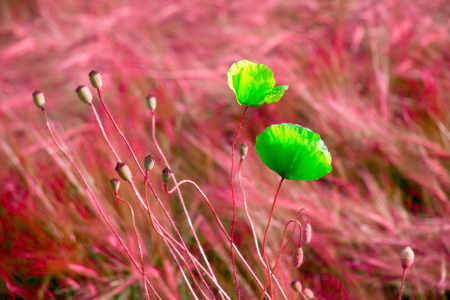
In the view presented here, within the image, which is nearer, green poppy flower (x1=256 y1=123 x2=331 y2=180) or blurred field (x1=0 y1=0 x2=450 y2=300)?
green poppy flower (x1=256 y1=123 x2=331 y2=180)

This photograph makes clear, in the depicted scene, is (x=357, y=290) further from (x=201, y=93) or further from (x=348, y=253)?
(x=201, y=93)

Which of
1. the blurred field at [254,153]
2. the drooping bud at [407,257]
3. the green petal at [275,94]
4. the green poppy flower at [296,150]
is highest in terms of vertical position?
the green petal at [275,94]

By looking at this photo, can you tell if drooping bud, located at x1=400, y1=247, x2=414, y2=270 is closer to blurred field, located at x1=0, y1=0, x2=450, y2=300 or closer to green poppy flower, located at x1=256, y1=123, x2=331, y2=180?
green poppy flower, located at x1=256, y1=123, x2=331, y2=180

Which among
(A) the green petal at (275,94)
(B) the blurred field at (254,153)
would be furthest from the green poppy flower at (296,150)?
(B) the blurred field at (254,153)

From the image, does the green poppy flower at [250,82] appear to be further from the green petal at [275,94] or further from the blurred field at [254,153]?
the blurred field at [254,153]

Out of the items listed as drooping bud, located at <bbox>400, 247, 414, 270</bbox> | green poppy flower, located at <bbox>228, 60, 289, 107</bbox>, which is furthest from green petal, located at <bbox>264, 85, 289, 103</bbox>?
drooping bud, located at <bbox>400, 247, 414, 270</bbox>

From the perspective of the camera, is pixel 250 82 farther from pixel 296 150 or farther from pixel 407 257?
pixel 407 257

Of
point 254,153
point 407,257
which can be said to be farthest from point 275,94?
point 254,153
